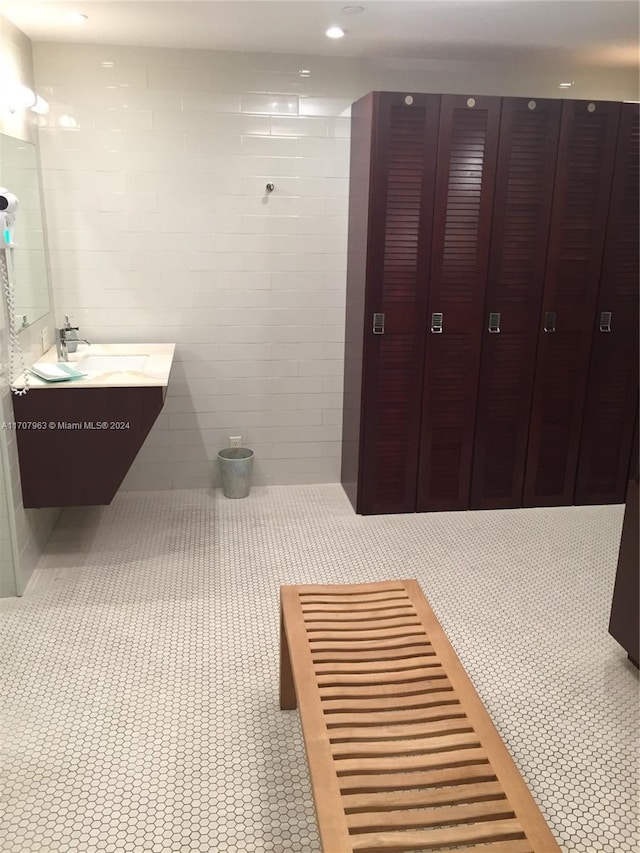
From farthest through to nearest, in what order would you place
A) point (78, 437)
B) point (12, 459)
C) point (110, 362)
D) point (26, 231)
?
point (110, 362) → point (26, 231) → point (78, 437) → point (12, 459)

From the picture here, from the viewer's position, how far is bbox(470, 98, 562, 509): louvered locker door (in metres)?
3.50

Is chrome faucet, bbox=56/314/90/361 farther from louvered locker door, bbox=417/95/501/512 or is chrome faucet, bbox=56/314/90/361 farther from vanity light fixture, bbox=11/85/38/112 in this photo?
louvered locker door, bbox=417/95/501/512

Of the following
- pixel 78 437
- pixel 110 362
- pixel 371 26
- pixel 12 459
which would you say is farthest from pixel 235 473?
pixel 371 26

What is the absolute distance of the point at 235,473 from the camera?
402cm

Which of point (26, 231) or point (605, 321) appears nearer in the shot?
point (26, 231)

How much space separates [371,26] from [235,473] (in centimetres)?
240

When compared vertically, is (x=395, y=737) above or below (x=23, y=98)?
below

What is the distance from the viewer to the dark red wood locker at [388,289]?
3.41 m

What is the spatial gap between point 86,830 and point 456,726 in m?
1.05

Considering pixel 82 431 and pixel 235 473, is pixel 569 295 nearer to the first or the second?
pixel 235 473

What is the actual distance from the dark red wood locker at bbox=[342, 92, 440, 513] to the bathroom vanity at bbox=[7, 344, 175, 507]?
1171mm

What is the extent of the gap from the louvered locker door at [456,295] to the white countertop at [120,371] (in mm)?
1417

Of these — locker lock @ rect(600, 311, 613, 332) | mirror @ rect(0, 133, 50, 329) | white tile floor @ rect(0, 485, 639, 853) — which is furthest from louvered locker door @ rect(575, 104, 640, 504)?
mirror @ rect(0, 133, 50, 329)

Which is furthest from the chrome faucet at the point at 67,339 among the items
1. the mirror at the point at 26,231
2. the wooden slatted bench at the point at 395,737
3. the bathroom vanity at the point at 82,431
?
the wooden slatted bench at the point at 395,737
